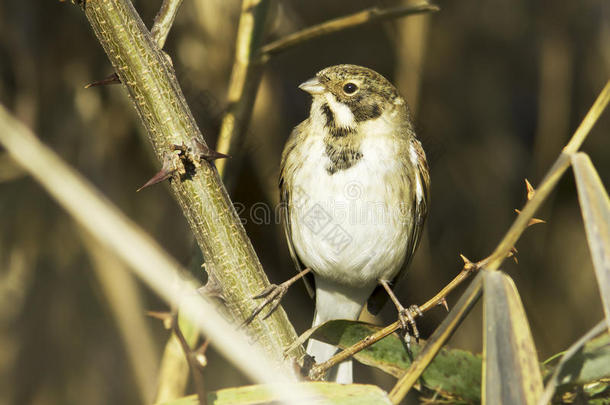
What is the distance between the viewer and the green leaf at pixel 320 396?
4.16 feet

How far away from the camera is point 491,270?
1182 mm

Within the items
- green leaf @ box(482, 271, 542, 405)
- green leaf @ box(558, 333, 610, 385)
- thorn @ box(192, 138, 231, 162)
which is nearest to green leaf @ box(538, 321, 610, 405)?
green leaf @ box(558, 333, 610, 385)

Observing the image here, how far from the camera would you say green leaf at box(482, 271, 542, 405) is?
1134 millimetres

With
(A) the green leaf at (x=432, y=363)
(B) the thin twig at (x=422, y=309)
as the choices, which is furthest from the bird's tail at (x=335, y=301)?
(B) the thin twig at (x=422, y=309)

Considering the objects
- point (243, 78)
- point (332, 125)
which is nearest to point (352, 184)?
point (332, 125)

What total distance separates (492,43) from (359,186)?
2.29 metres

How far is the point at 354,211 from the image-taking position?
8.08 ft

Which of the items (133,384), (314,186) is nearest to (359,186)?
(314,186)

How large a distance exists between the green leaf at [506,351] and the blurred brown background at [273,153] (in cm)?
175

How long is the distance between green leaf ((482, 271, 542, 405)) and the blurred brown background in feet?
5.75

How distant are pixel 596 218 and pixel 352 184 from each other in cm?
129

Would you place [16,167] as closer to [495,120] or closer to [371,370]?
[371,370]

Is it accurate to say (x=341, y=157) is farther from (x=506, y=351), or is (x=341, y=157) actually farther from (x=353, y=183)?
(x=506, y=351)

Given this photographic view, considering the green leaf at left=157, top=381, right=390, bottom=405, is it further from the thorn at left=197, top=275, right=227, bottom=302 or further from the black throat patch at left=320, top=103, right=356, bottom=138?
the black throat patch at left=320, top=103, right=356, bottom=138
